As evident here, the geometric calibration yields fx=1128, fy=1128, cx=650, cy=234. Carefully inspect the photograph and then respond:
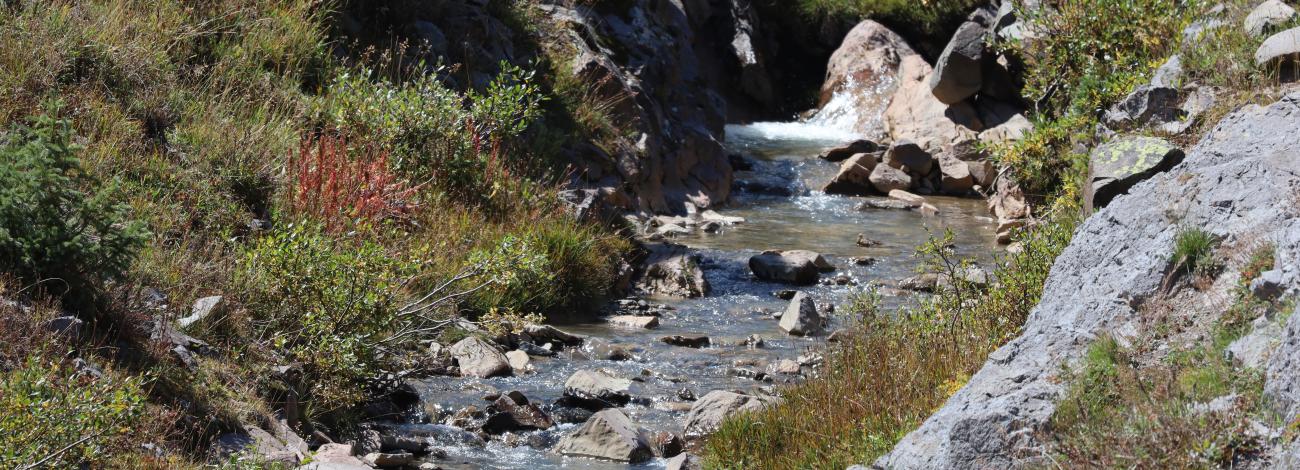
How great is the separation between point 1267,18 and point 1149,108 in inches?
38.2

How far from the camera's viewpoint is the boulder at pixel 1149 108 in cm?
720

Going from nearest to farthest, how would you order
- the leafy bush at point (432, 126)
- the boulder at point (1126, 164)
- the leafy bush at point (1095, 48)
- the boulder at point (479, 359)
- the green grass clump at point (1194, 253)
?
the green grass clump at point (1194, 253)
the boulder at point (1126, 164)
the boulder at point (479, 359)
the leafy bush at point (1095, 48)
the leafy bush at point (432, 126)

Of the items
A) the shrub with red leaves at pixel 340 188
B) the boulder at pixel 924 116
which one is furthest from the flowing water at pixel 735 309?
the boulder at pixel 924 116

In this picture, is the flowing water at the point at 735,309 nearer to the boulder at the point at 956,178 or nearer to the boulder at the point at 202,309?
the boulder at the point at 956,178

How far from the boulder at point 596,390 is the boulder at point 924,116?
11300mm

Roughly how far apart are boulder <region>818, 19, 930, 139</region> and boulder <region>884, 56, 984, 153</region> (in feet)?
1.57

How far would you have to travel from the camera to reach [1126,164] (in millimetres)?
6566

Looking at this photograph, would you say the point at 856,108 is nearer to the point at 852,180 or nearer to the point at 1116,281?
the point at 852,180

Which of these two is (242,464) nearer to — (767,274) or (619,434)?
(619,434)

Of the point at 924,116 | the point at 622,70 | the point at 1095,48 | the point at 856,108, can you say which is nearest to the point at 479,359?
the point at 1095,48

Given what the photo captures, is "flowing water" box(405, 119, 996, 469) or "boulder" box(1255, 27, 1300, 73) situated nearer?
"boulder" box(1255, 27, 1300, 73)

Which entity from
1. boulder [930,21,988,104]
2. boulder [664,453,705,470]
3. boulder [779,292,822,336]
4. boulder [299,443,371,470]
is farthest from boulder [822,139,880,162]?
boulder [299,443,371,470]

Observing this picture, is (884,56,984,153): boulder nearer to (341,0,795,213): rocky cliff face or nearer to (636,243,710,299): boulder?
(341,0,795,213): rocky cliff face

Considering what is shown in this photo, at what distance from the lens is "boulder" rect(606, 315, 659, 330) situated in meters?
9.05
